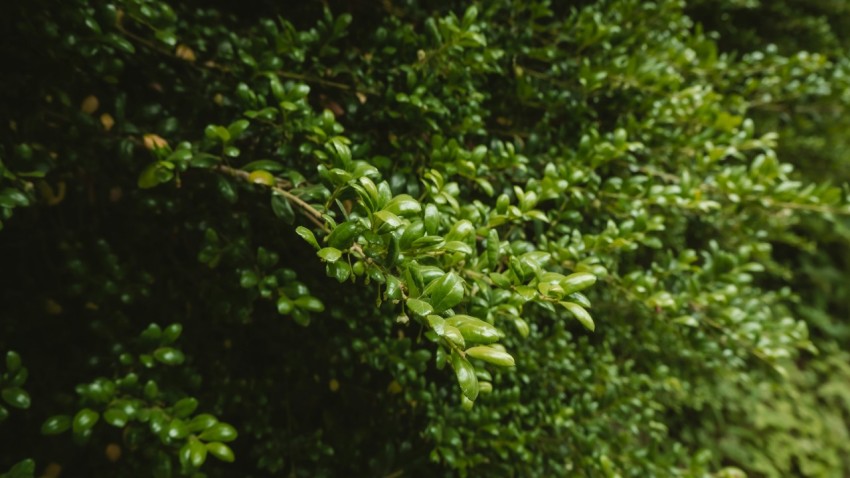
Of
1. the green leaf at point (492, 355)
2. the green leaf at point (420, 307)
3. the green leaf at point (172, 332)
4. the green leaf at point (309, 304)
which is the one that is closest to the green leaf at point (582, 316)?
the green leaf at point (492, 355)

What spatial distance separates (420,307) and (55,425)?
3.04ft

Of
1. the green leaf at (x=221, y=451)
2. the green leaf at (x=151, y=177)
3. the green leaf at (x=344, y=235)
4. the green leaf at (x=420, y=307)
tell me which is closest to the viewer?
the green leaf at (x=420, y=307)

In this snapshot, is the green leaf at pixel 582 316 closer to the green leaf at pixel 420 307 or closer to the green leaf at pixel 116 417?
the green leaf at pixel 420 307

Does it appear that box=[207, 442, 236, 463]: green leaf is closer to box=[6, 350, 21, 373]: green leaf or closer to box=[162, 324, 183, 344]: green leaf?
box=[162, 324, 183, 344]: green leaf

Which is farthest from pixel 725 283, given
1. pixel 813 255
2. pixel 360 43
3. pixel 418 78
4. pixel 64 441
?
pixel 813 255

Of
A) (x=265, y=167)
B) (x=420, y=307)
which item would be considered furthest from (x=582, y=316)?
(x=265, y=167)

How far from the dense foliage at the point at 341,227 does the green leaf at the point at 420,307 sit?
7 centimetres

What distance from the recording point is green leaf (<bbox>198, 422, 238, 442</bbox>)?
1.04m

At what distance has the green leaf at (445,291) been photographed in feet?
2.37

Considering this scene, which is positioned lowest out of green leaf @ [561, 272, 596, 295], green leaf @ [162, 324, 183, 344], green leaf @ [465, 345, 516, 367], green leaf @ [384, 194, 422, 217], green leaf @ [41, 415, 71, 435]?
green leaf @ [41, 415, 71, 435]

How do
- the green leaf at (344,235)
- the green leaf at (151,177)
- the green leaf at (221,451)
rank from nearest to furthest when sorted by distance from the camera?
the green leaf at (344,235) < the green leaf at (221,451) < the green leaf at (151,177)

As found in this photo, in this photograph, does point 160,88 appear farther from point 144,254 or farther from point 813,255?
point 813,255

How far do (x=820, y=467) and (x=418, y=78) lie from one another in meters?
4.06

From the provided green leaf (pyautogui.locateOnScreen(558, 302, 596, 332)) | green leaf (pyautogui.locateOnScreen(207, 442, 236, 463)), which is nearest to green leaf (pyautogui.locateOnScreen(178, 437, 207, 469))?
green leaf (pyautogui.locateOnScreen(207, 442, 236, 463))
